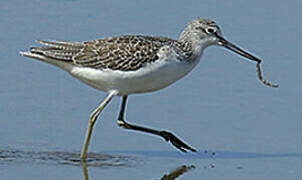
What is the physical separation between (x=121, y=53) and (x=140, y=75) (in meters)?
0.44

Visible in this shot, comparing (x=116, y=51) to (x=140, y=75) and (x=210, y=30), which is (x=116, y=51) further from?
(x=210, y=30)

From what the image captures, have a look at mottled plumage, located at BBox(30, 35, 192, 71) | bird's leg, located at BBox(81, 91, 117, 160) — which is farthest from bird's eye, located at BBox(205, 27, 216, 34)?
bird's leg, located at BBox(81, 91, 117, 160)

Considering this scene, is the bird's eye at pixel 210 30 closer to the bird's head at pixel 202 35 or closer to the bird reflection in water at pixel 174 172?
the bird's head at pixel 202 35

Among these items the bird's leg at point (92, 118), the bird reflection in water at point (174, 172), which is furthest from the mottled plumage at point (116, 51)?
the bird reflection in water at point (174, 172)

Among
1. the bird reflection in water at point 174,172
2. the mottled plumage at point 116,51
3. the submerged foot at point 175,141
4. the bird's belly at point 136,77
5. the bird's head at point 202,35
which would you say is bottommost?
the bird reflection in water at point 174,172

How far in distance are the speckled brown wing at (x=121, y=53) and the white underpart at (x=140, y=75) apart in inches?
2.7

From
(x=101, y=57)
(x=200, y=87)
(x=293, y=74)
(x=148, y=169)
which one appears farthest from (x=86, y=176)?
(x=293, y=74)

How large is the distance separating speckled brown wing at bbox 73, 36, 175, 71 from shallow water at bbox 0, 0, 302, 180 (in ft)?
3.88

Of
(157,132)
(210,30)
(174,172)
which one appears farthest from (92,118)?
(210,30)

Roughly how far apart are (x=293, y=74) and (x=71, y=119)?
380 centimetres

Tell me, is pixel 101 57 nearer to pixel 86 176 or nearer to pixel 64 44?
pixel 64 44

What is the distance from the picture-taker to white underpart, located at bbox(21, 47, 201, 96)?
1317cm

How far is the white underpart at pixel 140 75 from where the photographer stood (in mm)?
13172

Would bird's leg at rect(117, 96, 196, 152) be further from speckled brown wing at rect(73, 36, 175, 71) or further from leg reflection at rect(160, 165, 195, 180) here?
speckled brown wing at rect(73, 36, 175, 71)
